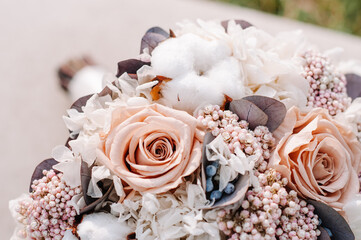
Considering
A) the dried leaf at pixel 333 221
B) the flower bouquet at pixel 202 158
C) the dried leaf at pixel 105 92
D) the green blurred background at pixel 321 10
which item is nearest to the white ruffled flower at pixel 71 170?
the flower bouquet at pixel 202 158

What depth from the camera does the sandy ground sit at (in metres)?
1.26

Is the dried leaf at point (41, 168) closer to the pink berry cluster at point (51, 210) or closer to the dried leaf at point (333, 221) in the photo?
the pink berry cluster at point (51, 210)

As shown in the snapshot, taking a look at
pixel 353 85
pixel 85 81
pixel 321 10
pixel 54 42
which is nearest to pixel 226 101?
pixel 353 85

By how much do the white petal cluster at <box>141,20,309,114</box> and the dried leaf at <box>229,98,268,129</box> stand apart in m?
0.03

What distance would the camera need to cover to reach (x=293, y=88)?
2.31 ft

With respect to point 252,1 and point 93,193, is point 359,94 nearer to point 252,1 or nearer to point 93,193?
point 93,193

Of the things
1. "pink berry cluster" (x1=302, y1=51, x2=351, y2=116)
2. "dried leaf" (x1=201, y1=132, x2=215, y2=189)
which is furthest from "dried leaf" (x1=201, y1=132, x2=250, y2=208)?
"pink berry cluster" (x1=302, y1=51, x2=351, y2=116)

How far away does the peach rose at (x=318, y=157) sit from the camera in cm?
61

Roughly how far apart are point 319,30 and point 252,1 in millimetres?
450

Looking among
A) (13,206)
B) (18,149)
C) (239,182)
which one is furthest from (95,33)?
(239,182)

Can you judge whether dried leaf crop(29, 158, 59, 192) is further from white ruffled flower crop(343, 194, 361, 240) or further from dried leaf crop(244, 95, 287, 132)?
white ruffled flower crop(343, 194, 361, 240)

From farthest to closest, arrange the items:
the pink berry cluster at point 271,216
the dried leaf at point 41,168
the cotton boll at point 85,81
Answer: the cotton boll at point 85,81, the dried leaf at point 41,168, the pink berry cluster at point 271,216

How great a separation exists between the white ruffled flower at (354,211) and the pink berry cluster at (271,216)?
0.07 m

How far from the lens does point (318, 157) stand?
24.8 inches
